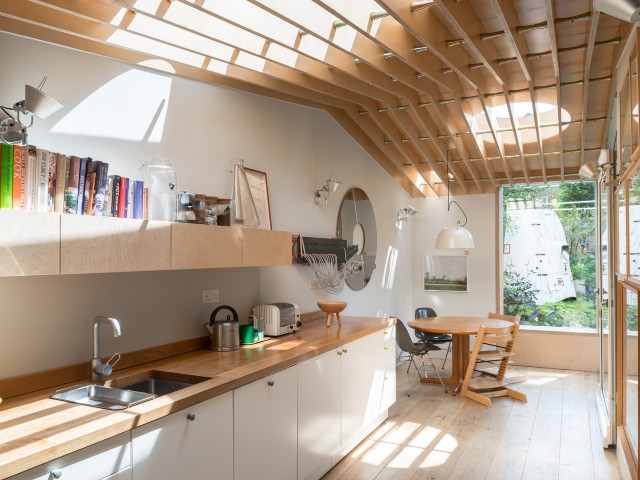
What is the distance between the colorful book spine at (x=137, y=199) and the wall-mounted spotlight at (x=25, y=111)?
1.60 feet

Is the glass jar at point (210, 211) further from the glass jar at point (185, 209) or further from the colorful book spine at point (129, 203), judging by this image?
the colorful book spine at point (129, 203)

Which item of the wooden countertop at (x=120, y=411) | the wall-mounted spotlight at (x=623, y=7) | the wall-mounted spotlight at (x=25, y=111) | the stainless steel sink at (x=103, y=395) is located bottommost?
the stainless steel sink at (x=103, y=395)

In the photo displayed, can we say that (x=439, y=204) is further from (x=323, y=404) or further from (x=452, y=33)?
(x=323, y=404)

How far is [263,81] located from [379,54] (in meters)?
0.81

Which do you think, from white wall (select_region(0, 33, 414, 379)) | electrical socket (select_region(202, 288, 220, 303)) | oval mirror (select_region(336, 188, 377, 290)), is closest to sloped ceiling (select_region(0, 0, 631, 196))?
white wall (select_region(0, 33, 414, 379))

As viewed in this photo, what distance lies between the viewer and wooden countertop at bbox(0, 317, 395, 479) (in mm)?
1640

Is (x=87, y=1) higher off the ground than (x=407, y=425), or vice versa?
(x=87, y=1)

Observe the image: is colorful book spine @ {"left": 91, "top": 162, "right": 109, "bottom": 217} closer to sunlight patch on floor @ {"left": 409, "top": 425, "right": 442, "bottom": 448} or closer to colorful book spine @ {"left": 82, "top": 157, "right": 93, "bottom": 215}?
colorful book spine @ {"left": 82, "top": 157, "right": 93, "bottom": 215}

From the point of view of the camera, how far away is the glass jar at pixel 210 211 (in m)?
2.97

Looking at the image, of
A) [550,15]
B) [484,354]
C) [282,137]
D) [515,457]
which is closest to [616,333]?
[515,457]

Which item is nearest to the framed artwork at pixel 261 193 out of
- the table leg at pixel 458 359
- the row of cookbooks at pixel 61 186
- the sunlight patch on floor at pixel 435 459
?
the row of cookbooks at pixel 61 186

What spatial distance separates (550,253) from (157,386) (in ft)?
19.0

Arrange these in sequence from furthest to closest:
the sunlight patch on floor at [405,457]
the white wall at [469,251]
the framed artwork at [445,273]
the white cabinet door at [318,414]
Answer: the framed artwork at [445,273]
the white wall at [469,251]
the sunlight patch on floor at [405,457]
the white cabinet door at [318,414]

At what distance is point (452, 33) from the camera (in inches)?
134
